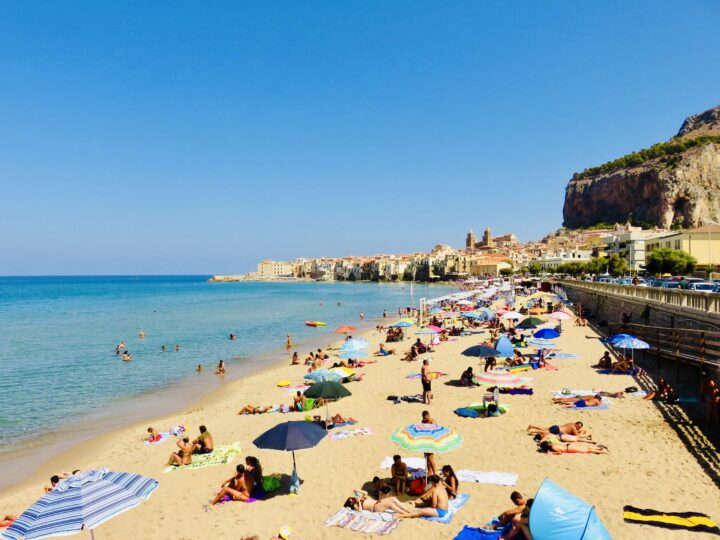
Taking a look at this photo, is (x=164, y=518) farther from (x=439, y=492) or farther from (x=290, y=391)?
(x=290, y=391)

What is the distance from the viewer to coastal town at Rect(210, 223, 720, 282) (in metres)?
50.8

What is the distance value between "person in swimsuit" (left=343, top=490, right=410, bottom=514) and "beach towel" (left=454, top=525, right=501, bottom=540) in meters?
1.09

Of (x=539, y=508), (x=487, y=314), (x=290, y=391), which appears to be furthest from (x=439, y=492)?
(x=487, y=314)

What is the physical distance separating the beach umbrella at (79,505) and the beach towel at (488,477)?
16.2 feet

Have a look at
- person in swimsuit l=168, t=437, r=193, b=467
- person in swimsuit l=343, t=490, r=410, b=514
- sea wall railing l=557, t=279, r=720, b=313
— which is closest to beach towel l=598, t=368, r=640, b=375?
sea wall railing l=557, t=279, r=720, b=313

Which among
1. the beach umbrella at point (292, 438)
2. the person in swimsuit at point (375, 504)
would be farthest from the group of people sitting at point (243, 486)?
the person in swimsuit at point (375, 504)

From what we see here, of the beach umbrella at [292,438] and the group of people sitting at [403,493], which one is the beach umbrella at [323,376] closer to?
the beach umbrella at [292,438]

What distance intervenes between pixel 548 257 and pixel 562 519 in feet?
365

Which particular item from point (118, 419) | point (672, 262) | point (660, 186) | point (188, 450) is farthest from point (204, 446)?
point (660, 186)

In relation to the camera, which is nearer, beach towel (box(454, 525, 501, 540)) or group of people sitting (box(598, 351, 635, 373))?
beach towel (box(454, 525, 501, 540))

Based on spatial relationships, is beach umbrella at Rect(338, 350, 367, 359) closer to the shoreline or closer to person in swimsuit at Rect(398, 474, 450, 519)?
the shoreline

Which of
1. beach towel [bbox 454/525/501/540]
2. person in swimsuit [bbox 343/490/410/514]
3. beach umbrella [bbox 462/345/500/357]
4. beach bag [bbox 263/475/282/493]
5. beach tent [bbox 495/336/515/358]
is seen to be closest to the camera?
beach towel [bbox 454/525/501/540]

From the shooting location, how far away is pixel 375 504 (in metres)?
7.01

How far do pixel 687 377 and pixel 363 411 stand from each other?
30.6 ft
